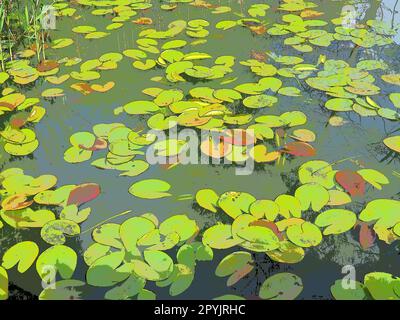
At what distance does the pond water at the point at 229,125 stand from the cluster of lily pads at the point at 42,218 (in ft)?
0.07

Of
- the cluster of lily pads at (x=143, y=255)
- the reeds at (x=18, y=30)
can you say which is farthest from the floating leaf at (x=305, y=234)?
the reeds at (x=18, y=30)

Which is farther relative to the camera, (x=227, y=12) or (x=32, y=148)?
(x=227, y=12)

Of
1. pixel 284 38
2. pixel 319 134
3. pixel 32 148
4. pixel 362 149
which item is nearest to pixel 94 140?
pixel 32 148

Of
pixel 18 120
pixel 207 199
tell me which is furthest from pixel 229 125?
pixel 18 120

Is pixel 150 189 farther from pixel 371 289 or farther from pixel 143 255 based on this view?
pixel 371 289

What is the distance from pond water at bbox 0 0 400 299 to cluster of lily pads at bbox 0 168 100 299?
2 centimetres

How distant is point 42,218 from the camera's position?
59.5 inches

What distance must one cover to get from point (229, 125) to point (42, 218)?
75 centimetres

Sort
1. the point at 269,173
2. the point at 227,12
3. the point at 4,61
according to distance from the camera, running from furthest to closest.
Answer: the point at 227,12 → the point at 4,61 → the point at 269,173

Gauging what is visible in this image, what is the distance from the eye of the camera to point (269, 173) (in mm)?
1660

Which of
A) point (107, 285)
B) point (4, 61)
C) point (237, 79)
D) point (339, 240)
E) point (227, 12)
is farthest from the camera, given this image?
point (227, 12)

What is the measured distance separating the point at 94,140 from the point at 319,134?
802 mm

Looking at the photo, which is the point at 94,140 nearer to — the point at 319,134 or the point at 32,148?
the point at 32,148

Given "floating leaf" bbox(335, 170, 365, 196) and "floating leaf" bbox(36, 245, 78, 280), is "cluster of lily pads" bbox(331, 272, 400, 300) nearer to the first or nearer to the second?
"floating leaf" bbox(335, 170, 365, 196)
